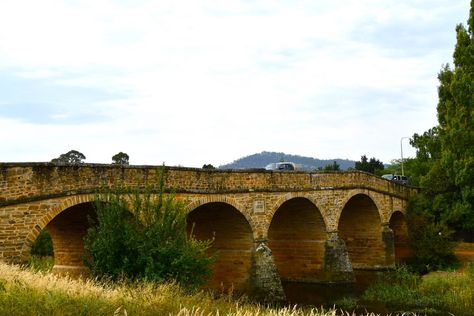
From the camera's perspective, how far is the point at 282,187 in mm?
24078

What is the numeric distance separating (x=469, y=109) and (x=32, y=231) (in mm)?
26845

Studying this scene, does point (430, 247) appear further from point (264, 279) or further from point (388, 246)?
point (264, 279)

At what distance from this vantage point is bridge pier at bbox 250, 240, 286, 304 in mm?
21766

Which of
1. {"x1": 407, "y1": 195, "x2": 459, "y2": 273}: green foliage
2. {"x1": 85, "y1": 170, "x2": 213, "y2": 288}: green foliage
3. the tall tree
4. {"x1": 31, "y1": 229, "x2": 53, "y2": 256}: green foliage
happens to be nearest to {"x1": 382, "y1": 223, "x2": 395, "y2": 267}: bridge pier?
{"x1": 407, "y1": 195, "x2": 459, "y2": 273}: green foliage

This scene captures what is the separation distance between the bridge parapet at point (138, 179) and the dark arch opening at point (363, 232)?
167 inches

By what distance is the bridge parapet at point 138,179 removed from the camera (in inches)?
544

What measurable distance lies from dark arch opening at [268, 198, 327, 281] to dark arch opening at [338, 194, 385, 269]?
6017mm

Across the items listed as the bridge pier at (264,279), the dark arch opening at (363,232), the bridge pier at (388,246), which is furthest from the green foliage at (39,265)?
the bridge pier at (388,246)

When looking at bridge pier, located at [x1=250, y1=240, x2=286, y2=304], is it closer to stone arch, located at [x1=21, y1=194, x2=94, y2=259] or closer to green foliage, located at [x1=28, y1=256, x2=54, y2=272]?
green foliage, located at [x1=28, y1=256, x2=54, y2=272]

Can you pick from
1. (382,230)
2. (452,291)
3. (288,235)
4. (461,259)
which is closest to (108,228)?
(452,291)

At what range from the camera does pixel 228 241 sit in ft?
75.8

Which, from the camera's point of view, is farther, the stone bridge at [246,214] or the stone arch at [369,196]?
the stone arch at [369,196]

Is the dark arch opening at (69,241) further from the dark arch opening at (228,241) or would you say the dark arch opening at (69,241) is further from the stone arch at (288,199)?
the stone arch at (288,199)

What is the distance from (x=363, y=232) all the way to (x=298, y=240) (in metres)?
7.85
